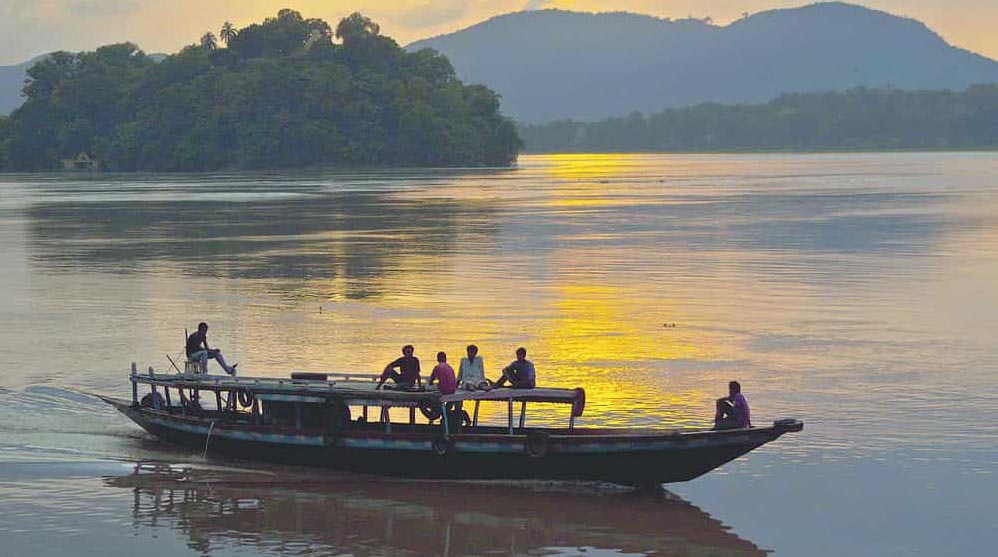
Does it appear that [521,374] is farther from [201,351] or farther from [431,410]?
[201,351]

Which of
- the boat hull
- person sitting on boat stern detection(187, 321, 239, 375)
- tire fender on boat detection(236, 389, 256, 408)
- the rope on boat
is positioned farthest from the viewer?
person sitting on boat stern detection(187, 321, 239, 375)

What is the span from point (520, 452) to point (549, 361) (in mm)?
11969

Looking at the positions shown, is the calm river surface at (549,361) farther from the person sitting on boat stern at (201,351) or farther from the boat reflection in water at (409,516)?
the person sitting on boat stern at (201,351)

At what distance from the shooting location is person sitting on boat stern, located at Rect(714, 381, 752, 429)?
2353 cm

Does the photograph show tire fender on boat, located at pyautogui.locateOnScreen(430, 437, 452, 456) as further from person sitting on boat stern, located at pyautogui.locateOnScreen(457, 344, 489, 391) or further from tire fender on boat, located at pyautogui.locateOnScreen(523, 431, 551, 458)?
person sitting on boat stern, located at pyautogui.locateOnScreen(457, 344, 489, 391)

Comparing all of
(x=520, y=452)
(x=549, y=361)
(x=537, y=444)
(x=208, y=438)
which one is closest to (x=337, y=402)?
(x=208, y=438)

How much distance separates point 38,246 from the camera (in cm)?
7425

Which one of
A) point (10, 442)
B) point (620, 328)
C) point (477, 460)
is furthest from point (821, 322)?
point (10, 442)

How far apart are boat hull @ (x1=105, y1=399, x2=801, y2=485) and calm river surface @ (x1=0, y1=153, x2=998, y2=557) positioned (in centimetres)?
38

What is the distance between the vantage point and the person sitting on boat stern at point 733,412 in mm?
23531

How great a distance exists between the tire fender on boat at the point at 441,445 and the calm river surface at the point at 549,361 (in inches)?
32.8

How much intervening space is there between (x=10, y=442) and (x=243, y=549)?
27.9ft

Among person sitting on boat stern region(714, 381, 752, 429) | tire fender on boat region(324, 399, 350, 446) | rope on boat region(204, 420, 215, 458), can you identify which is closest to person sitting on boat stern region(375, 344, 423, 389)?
tire fender on boat region(324, 399, 350, 446)

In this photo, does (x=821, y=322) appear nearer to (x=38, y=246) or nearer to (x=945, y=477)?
(x=945, y=477)
